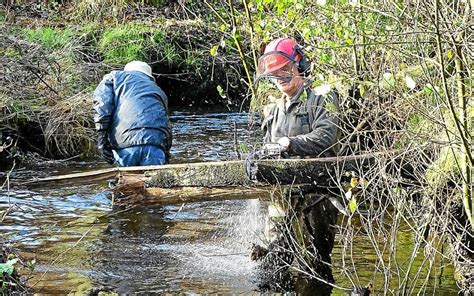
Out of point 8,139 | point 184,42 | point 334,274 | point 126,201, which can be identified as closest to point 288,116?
point 334,274

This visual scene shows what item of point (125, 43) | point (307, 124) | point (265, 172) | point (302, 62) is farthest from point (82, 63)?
point (265, 172)

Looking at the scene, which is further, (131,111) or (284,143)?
(131,111)

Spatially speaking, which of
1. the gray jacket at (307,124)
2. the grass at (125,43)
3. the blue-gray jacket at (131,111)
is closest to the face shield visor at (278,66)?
the gray jacket at (307,124)

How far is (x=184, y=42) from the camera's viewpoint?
1709 cm

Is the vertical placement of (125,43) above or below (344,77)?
above

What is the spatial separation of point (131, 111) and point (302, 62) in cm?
269

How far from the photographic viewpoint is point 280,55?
19.7 ft

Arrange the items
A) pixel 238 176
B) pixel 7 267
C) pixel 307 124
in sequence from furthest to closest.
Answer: pixel 307 124 < pixel 238 176 < pixel 7 267

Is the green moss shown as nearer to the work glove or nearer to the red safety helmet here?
the work glove

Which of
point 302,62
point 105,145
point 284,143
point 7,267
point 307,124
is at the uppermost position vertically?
point 302,62

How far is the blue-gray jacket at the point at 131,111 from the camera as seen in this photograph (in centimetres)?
826

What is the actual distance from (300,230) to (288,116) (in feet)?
3.09

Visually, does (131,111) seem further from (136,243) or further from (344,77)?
(344,77)

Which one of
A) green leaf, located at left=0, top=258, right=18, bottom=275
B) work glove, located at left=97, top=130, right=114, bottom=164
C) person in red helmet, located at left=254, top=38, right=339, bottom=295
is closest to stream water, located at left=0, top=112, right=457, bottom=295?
person in red helmet, located at left=254, top=38, right=339, bottom=295
